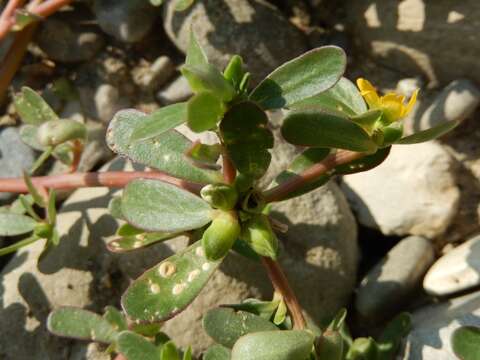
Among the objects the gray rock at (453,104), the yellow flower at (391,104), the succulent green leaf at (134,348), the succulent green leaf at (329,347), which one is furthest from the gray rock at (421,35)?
the succulent green leaf at (134,348)

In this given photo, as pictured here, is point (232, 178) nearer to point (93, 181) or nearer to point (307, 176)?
point (307, 176)

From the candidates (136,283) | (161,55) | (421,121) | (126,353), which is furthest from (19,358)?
(421,121)

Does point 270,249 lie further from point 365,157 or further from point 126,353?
point 126,353

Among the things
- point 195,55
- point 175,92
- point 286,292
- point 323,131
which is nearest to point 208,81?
point 195,55

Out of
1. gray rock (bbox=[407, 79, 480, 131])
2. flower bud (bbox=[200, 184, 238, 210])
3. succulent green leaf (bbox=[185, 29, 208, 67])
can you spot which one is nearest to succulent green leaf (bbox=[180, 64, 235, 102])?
succulent green leaf (bbox=[185, 29, 208, 67])

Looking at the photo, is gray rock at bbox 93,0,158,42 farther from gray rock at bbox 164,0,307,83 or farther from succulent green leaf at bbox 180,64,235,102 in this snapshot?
succulent green leaf at bbox 180,64,235,102

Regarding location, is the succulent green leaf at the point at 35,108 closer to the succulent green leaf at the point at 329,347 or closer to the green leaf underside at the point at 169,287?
the green leaf underside at the point at 169,287
